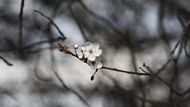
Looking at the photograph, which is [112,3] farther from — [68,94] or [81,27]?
[68,94]

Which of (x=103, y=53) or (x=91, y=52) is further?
(x=103, y=53)

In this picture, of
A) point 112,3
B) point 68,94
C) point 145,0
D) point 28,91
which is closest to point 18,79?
point 28,91

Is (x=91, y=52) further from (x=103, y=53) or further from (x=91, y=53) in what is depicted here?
(x=103, y=53)

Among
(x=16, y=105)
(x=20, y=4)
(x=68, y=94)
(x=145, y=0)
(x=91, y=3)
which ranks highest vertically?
(x=145, y=0)

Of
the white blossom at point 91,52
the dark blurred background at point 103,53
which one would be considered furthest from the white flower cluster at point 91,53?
the dark blurred background at point 103,53

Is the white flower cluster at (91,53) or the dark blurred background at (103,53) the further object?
the dark blurred background at (103,53)

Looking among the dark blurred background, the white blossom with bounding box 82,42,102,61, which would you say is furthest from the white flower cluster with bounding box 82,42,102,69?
the dark blurred background

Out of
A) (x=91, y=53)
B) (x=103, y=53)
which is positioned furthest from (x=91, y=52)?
(x=103, y=53)

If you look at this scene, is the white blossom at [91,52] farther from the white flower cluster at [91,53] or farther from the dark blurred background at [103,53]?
the dark blurred background at [103,53]
